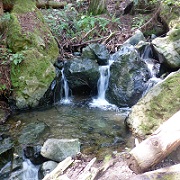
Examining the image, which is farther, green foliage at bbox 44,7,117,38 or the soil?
green foliage at bbox 44,7,117,38

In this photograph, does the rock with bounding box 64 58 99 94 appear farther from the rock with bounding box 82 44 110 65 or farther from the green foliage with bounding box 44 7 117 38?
the green foliage with bounding box 44 7 117 38

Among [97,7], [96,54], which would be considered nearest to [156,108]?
[96,54]

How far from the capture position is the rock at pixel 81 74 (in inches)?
254

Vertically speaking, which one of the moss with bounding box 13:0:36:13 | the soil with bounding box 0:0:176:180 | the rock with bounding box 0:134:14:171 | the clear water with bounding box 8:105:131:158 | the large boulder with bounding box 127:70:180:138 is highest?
the moss with bounding box 13:0:36:13

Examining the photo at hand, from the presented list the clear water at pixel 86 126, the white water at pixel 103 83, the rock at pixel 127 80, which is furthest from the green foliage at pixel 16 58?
the rock at pixel 127 80

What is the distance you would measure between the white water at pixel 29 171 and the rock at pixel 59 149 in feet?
0.82

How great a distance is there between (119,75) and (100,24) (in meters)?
3.05

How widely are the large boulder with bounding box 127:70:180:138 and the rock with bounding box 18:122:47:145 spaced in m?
1.69

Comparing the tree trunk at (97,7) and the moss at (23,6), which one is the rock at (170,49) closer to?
the moss at (23,6)

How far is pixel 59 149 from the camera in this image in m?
3.65

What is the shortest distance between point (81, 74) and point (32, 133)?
2.44 metres

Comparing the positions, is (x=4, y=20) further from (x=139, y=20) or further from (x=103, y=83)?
(x=139, y=20)

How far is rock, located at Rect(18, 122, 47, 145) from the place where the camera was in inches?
168

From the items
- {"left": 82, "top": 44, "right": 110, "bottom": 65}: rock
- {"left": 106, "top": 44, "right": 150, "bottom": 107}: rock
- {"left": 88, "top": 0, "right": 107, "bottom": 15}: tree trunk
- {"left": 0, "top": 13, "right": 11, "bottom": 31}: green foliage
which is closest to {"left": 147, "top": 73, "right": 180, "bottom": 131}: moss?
{"left": 106, "top": 44, "right": 150, "bottom": 107}: rock
